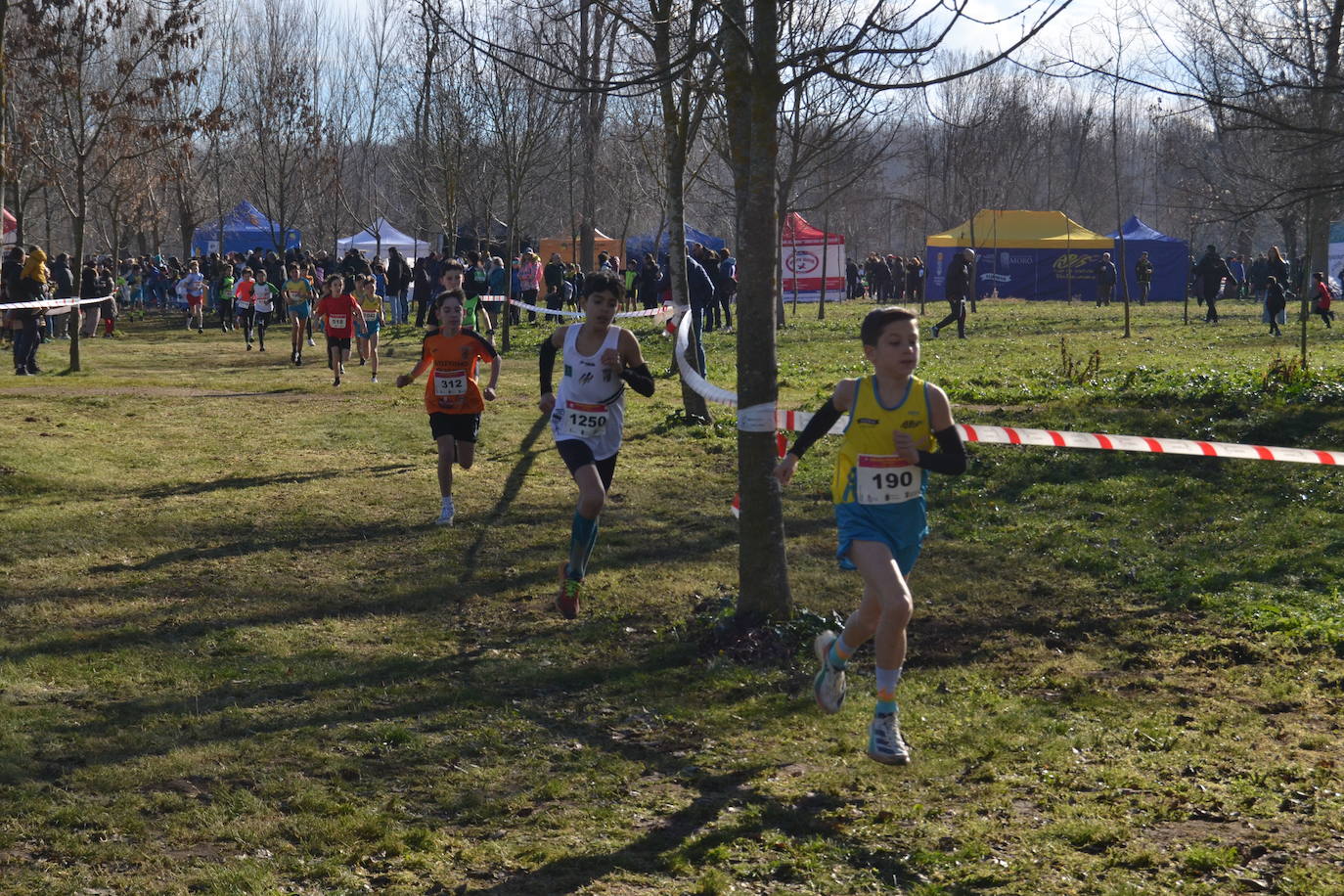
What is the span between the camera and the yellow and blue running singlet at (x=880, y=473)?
5680 mm

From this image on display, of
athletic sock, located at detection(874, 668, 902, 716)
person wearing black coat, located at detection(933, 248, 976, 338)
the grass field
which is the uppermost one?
person wearing black coat, located at detection(933, 248, 976, 338)

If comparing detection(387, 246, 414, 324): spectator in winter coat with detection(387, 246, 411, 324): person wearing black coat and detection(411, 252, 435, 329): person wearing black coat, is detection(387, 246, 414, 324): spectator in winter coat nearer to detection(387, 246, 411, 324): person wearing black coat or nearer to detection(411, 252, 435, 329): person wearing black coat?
detection(387, 246, 411, 324): person wearing black coat

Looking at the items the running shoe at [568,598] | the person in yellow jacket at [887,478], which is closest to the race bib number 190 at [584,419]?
the running shoe at [568,598]

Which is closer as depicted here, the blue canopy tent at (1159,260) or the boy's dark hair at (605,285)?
the boy's dark hair at (605,285)

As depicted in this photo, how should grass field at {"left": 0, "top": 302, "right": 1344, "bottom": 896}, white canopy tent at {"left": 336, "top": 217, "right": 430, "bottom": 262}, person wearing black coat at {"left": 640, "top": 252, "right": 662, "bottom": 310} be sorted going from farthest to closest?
white canopy tent at {"left": 336, "top": 217, "right": 430, "bottom": 262}, person wearing black coat at {"left": 640, "top": 252, "right": 662, "bottom": 310}, grass field at {"left": 0, "top": 302, "right": 1344, "bottom": 896}

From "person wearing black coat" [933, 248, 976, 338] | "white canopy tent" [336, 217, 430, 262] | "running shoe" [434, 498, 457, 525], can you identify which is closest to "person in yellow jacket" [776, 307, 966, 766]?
"running shoe" [434, 498, 457, 525]

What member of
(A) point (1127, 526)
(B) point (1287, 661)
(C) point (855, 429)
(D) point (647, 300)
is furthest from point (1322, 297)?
(C) point (855, 429)

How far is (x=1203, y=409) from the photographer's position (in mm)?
14266

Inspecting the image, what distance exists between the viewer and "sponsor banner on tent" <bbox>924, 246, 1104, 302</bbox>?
169ft

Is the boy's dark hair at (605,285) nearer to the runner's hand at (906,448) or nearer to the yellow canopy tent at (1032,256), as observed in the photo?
the runner's hand at (906,448)

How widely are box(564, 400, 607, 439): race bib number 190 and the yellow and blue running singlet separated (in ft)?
8.09

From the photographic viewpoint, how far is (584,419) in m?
7.99

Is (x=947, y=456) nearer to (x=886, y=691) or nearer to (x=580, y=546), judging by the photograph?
(x=886, y=691)

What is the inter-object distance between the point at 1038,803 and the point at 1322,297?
2982 centimetres
